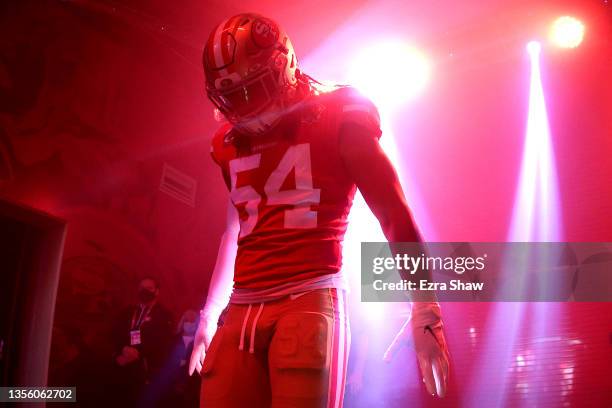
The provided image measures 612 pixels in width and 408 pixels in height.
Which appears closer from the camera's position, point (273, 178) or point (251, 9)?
point (273, 178)

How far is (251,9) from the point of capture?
6.18 metres

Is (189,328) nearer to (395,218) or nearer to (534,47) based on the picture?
(395,218)

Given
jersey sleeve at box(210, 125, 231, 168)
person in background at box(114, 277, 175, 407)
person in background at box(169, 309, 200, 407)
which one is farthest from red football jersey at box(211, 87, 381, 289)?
person in background at box(169, 309, 200, 407)

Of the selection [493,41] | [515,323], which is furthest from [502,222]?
[493,41]

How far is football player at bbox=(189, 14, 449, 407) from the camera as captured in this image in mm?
1416

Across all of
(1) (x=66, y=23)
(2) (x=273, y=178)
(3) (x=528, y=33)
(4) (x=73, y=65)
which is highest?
(3) (x=528, y=33)

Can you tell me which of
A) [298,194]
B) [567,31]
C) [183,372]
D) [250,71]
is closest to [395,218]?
[298,194]

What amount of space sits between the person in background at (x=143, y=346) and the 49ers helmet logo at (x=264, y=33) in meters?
4.64

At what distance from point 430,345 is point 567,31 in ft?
19.8

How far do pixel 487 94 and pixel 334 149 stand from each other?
5541mm

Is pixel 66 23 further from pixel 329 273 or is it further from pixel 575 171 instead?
pixel 575 171

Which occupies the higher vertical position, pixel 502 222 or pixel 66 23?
pixel 66 23

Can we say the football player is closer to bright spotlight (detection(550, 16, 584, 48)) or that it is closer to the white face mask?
the white face mask

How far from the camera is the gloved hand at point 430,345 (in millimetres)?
1348
